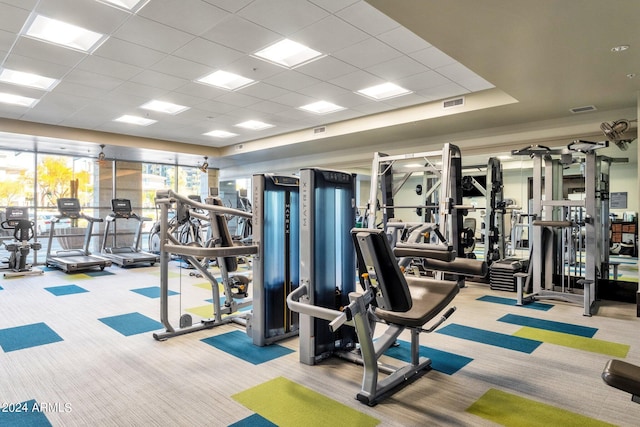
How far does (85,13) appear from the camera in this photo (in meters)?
3.55

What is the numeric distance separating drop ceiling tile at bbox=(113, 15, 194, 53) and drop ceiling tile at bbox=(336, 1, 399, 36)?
1.61 meters

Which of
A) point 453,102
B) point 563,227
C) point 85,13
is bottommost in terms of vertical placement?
point 563,227

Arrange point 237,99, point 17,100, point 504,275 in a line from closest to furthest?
1. point 504,275
2. point 237,99
3. point 17,100

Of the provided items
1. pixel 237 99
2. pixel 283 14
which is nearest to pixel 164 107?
pixel 237 99

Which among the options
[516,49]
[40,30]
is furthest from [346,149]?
[40,30]

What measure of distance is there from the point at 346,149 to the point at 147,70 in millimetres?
5176

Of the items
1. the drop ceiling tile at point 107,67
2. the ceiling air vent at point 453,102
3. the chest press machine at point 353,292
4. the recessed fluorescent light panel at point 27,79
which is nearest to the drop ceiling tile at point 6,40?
the drop ceiling tile at point 107,67

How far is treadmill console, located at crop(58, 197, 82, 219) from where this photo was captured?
26.6ft

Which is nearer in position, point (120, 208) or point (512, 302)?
point (512, 302)

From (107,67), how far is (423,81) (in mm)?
4041

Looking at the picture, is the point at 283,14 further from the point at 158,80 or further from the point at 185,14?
the point at 158,80

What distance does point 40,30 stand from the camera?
3975mm

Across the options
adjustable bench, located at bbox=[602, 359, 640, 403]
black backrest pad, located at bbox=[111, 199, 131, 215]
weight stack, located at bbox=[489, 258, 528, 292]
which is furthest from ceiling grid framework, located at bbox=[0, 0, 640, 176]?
adjustable bench, located at bbox=[602, 359, 640, 403]

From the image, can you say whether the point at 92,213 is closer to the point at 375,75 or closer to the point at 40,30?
the point at 40,30
